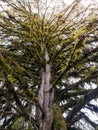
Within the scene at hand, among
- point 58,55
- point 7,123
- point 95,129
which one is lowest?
point 95,129

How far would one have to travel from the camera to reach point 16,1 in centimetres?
645

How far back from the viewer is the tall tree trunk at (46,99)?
186 inches

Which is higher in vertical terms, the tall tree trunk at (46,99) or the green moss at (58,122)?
the tall tree trunk at (46,99)

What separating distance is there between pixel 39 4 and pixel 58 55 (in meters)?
1.26

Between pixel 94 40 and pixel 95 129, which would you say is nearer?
pixel 94 40

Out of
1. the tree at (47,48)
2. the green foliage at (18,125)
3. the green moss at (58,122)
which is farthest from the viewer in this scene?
the tree at (47,48)

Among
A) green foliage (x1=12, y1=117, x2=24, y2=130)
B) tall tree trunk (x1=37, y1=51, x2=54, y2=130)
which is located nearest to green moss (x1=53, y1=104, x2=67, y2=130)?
tall tree trunk (x1=37, y1=51, x2=54, y2=130)

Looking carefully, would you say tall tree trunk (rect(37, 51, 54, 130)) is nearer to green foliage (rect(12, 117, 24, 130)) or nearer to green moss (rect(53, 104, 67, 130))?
green moss (rect(53, 104, 67, 130))

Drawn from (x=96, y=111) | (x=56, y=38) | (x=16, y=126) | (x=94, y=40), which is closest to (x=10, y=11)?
(x=56, y=38)

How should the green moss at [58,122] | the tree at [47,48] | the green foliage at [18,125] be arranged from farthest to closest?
the tree at [47,48]
the green foliage at [18,125]
the green moss at [58,122]

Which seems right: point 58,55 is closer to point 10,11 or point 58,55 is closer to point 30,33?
point 30,33

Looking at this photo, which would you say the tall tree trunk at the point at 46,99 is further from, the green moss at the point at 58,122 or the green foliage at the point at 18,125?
the green foliage at the point at 18,125

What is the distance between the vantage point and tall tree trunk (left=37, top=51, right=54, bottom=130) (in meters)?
4.72

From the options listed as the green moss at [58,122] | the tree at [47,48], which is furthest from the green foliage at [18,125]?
the green moss at [58,122]
